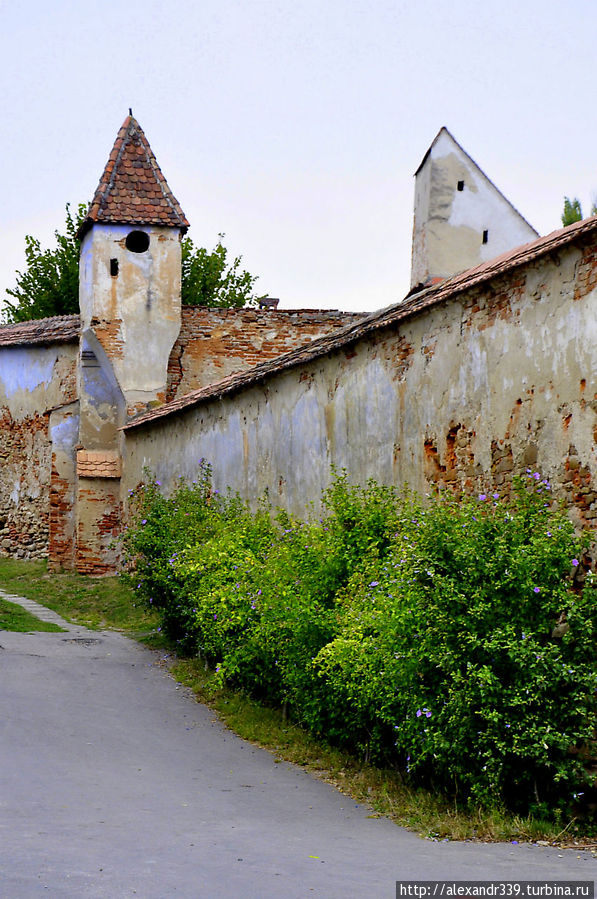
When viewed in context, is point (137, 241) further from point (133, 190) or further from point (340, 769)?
point (340, 769)

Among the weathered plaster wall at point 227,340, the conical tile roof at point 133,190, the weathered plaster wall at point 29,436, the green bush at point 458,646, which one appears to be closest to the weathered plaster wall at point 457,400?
the green bush at point 458,646

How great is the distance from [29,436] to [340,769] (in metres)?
16.1

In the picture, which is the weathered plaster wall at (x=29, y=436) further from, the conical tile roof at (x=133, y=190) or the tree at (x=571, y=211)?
the tree at (x=571, y=211)

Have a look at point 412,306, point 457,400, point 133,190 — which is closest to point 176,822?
point 457,400

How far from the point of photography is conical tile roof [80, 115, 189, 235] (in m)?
20.2

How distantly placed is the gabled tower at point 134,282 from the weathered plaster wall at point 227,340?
406 millimetres

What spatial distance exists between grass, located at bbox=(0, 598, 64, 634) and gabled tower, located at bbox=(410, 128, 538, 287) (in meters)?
7.25

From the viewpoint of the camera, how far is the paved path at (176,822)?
5.37 meters

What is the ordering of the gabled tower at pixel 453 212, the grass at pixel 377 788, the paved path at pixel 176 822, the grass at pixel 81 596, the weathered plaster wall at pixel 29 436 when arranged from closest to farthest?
the paved path at pixel 176 822 → the grass at pixel 377 788 → the gabled tower at pixel 453 212 → the grass at pixel 81 596 → the weathered plaster wall at pixel 29 436

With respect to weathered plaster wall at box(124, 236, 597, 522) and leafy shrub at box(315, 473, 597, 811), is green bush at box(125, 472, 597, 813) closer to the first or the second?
leafy shrub at box(315, 473, 597, 811)

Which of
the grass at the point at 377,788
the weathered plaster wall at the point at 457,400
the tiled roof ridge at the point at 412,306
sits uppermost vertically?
the tiled roof ridge at the point at 412,306

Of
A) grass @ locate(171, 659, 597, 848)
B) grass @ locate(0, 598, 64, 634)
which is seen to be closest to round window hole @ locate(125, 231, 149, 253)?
grass @ locate(0, 598, 64, 634)

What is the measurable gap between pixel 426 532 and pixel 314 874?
245cm

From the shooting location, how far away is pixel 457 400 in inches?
369
